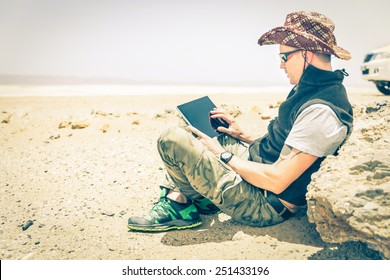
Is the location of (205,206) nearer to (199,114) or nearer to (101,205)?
(199,114)

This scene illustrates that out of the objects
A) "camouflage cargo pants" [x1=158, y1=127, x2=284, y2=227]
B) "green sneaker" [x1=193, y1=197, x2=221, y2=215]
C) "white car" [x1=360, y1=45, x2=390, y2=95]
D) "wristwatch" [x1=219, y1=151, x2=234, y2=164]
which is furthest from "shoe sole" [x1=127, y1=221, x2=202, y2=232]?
"white car" [x1=360, y1=45, x2=390, y2=95]

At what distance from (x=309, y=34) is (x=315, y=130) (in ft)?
2.18

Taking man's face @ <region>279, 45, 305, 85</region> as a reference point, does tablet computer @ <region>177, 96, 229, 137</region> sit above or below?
below

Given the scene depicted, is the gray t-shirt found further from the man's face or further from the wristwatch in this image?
the wristwatch

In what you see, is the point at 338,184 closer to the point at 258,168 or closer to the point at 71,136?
the point at 258,168

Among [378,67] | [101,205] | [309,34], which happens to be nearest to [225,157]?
[309,34]

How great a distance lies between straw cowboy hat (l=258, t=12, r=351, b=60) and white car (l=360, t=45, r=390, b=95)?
730cm

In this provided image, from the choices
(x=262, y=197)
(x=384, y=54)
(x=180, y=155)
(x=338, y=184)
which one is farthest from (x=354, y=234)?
(x=384, y=54)

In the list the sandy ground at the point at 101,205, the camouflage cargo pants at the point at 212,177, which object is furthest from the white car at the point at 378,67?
the camouflage cargo pants at the point at 212,177

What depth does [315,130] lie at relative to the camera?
241 cm

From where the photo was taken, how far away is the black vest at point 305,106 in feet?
8.20

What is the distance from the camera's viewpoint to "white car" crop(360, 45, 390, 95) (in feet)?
29.8

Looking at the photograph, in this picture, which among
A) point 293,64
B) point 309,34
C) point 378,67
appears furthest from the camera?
point 378,67

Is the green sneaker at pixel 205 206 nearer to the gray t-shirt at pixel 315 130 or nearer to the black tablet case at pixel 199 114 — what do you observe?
the black tablet case at pixel 199 114
